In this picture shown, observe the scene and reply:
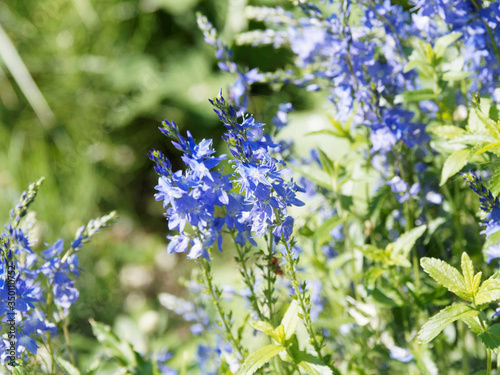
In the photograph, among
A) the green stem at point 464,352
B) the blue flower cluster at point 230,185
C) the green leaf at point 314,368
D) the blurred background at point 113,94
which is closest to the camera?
the blue flower cluster at point 230,185

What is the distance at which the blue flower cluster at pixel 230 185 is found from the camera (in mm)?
1042

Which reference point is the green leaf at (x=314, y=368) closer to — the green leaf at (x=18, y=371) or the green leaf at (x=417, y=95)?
the green leaf at (x=18, y=371)

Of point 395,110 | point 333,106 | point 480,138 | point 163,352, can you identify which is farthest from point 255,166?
point 163,352

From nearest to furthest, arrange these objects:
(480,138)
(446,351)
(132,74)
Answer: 1. (480,138)
2. (446,351)
3. (132,74)

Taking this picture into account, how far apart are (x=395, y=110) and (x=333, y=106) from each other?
0.27 meters

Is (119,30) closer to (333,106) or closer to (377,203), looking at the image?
(333,106)

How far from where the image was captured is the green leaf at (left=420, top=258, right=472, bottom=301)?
1.14 m

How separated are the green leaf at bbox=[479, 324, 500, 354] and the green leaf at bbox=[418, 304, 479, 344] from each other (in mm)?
62

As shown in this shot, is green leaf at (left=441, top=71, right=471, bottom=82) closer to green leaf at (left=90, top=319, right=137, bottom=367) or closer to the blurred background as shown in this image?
green leaf at (left=90, top=319, right=137, bottom=367)

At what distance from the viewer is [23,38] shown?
4.14 metres

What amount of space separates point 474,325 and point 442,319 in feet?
0.39

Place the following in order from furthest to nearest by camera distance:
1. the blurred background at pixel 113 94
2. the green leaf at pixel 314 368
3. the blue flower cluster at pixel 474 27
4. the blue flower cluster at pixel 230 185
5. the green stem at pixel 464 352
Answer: the blurred background at pixel 113 94 < the green stem at pixel 464 352 < the blue flower cluster at pixel 474 27 < the green leaf at pixel 314 368 < the blue flower cluster at pixel 230 185

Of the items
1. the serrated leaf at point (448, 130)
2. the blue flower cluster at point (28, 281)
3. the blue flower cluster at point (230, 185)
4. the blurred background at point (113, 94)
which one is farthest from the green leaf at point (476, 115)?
the blurred background at point (113, 94)

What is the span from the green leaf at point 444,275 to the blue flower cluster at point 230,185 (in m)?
0.29
